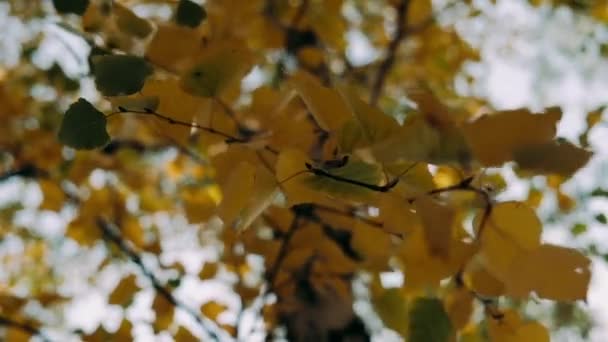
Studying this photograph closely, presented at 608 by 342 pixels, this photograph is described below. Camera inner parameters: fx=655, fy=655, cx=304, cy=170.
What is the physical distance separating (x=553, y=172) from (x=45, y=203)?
994mm

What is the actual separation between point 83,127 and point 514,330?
16.1 inches

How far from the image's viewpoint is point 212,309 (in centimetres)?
95

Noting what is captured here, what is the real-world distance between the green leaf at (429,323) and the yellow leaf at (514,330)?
8cm

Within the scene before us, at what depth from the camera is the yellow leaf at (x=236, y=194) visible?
1.63 feet

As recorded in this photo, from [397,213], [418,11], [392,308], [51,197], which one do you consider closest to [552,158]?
[397,213]

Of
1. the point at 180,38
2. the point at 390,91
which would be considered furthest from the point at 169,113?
the point at 390,91

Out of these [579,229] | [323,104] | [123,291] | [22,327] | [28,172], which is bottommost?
[28,172]

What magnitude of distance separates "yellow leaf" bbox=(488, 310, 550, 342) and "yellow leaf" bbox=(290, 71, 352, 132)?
26 cm

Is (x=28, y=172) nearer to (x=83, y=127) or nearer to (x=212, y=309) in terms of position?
(x=212, y=309)

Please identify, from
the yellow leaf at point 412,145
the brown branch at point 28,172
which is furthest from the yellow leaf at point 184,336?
the brown branch at point 28,172

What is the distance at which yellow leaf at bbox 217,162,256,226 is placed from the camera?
1.63 feet

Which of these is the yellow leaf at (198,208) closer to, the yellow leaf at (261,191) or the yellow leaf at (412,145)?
the yellow leaf at (261,191)

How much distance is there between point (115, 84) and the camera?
51cm

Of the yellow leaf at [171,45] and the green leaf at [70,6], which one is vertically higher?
the green leaf at [70,6]
